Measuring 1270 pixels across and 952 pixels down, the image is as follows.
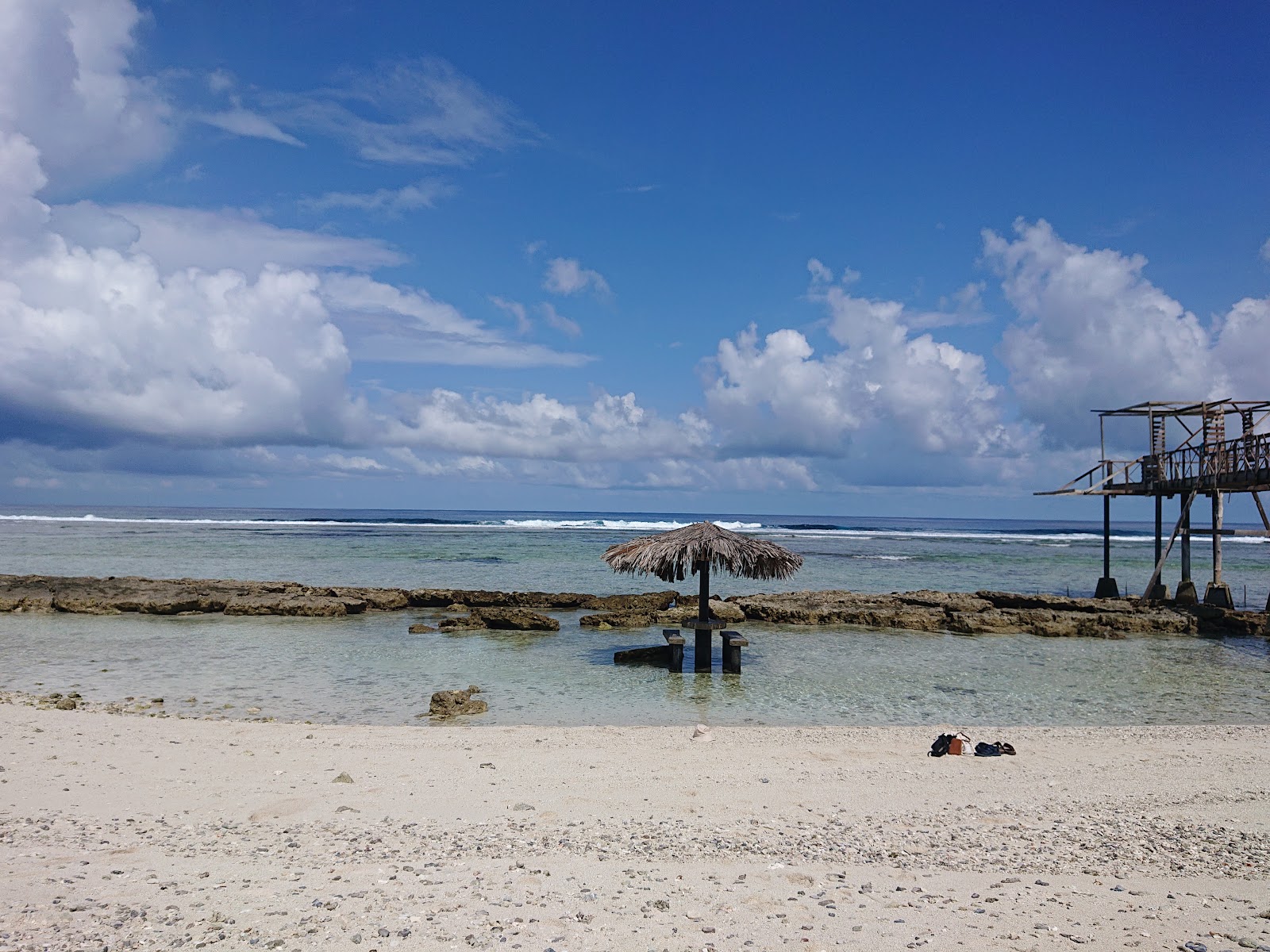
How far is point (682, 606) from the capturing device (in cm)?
2144

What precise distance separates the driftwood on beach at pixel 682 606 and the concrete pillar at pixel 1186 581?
3.94 ft

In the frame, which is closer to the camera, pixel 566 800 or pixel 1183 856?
pixel 1183 856

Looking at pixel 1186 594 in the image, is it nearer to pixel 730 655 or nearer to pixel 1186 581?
pixel 1186 581

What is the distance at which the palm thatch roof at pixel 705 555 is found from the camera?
13188 mm

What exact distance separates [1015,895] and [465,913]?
3288mm

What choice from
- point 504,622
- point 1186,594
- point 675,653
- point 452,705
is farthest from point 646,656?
point 1186,594

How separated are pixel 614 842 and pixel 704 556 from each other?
306 inches

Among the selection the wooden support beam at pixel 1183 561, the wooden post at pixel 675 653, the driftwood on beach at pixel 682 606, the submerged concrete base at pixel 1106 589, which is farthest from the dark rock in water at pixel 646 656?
the submerged concrete base at pixel 1106 589

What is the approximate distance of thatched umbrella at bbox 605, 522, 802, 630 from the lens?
43.3 feet

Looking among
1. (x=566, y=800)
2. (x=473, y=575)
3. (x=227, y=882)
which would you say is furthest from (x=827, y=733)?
(x=473, y=575)

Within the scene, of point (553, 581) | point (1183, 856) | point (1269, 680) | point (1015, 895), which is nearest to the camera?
point (1015, 895)

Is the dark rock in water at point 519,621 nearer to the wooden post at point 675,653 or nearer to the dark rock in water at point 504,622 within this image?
the dark rock in water at point 504,622

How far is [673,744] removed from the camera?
8.74 meters

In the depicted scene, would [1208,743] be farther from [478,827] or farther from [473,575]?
[473,575]
